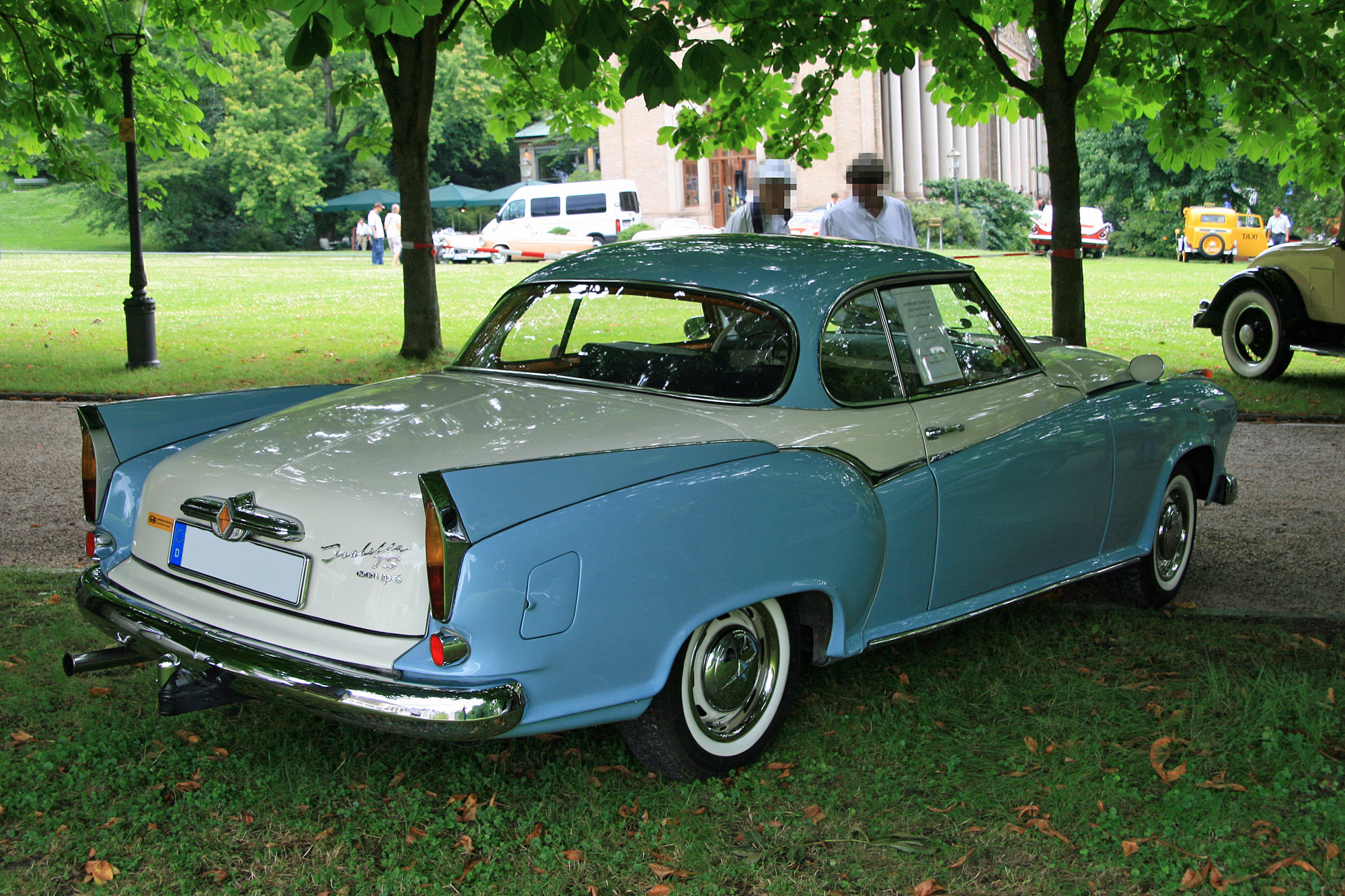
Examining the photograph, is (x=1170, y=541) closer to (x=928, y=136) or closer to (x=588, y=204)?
(x=588, y=204)

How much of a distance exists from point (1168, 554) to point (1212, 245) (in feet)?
112

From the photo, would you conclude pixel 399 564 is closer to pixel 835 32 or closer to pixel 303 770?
pixel 303 770

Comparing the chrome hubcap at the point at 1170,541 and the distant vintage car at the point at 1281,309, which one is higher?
the distant vintage car at the point at 1281,309

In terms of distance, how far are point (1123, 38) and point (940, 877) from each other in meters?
8.91

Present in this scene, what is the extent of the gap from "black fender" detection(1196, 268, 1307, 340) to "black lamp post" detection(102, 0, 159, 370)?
10633 mm

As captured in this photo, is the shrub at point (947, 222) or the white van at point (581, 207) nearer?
the shrub at point (947, 222)

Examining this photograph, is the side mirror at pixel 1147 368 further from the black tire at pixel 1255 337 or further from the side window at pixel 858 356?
the black tire at pixel 1255 337

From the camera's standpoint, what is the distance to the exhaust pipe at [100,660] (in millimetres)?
3207

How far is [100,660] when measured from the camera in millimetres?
3264

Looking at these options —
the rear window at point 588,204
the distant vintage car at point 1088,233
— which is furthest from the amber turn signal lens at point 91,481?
the rear window at point 588,204

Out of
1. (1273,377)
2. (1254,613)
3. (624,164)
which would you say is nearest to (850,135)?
(624,164)

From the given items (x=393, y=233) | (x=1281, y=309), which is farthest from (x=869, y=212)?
(x=393, y=233)

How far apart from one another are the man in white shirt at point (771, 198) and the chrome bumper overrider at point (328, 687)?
16.0 ft

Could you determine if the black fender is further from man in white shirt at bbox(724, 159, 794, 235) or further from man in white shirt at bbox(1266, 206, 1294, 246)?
man in white shirt at bbox(1266, 206, 1294, 246)
